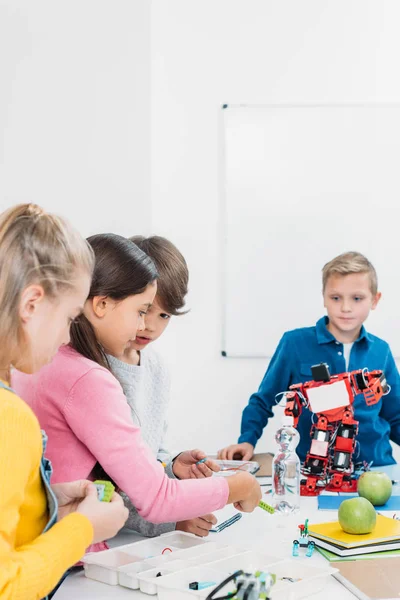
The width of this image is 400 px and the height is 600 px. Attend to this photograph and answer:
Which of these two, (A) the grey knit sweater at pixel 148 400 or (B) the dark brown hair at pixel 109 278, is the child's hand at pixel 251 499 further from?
(B) the dark brown hair at pixel 109 278

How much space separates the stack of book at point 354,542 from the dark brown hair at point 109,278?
0.59 metres

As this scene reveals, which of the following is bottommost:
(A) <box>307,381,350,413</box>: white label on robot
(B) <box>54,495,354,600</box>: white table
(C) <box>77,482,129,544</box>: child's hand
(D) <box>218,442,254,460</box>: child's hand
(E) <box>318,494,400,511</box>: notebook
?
(D) <box>218,442,254,460</box>: child's hand

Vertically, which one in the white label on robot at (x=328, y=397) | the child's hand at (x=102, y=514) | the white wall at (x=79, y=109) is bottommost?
the white label on robot at (x=328, y=397)

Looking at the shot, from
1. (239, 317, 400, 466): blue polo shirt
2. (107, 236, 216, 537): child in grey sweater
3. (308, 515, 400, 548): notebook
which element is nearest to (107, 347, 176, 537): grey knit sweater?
(107, 236, 216, 537): child in grey sweater

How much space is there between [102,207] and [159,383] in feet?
5.68

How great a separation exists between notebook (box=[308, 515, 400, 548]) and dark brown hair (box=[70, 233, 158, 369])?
1.95 feet

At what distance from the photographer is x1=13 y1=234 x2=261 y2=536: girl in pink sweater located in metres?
1.37

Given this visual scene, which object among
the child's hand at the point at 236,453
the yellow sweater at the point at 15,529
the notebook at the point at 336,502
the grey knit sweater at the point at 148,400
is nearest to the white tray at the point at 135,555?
the grey knit sweater at the point at 148,400

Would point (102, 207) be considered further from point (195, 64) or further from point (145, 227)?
point (195, 64)

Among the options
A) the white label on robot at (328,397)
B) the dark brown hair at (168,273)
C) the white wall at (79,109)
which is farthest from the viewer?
the white wall at (79,109)

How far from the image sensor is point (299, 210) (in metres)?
3.64

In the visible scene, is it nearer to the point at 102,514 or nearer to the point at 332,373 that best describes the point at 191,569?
the point at 102,514

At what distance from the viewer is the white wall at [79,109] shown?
133 inches

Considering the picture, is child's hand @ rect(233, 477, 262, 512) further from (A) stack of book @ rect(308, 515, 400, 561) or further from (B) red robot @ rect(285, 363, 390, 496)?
(B) red robot @ rect(285, 363, 390, 496)
